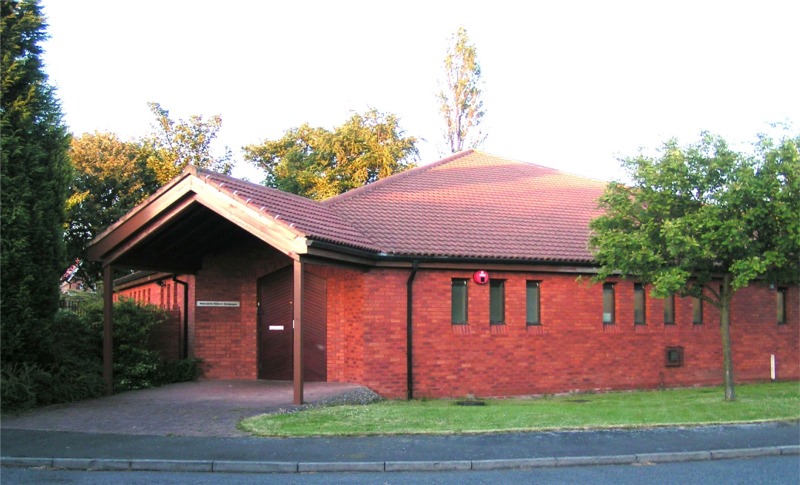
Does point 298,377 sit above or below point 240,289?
below

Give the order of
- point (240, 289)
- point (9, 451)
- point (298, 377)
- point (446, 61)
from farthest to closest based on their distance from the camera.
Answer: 1. point (446, 61)
2. point (240, 289)
3. point (298, 377)
4. point (9, 451)

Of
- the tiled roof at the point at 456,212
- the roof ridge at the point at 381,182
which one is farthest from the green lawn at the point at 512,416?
the roof ridge at the point at 381,182

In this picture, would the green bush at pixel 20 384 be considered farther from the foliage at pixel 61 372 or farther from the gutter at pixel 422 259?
the gutter at pixel 422 259

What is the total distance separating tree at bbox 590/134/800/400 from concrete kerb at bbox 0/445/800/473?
4.83m

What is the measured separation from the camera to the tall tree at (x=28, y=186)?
13852 millimetres

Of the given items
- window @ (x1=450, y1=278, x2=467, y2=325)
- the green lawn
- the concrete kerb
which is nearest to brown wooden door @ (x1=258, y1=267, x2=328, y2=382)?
the green lawn

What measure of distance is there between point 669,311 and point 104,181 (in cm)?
2544

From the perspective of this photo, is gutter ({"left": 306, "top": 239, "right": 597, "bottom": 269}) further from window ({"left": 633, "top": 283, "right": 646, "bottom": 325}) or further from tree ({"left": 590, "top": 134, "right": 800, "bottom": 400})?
tree ({"left": 590, "top": 134, "right": 800, "bottom": 400})

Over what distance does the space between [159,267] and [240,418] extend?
20.7ft

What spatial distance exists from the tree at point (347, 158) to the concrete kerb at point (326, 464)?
25.5 metres

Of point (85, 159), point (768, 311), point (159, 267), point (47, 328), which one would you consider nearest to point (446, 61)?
point (85, 159)

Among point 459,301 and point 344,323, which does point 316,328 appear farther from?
point 459,301

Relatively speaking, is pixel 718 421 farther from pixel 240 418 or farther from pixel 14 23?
pixel 14 23

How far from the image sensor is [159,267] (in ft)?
57.9
